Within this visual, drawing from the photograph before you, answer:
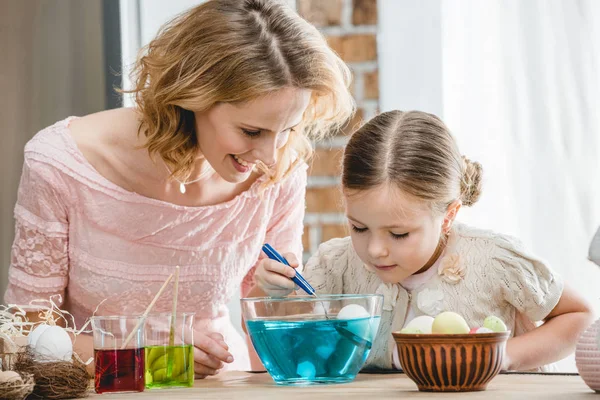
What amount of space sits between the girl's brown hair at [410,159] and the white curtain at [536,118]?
0.41 m

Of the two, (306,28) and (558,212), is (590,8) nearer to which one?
(558,212)

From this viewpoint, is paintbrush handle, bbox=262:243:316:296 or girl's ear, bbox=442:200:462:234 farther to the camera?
girl's ear, bbox=442:200:462:234

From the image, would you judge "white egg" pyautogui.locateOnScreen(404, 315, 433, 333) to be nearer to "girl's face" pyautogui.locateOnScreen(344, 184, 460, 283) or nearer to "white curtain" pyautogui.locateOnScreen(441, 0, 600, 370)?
"girl's face" pyautogui.locateOnScreen(344, 184, 460, 283)

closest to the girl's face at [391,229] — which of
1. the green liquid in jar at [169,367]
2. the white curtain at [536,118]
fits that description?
the green liquid in jar at [169,367]

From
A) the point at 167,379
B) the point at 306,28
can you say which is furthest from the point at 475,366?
the point at 306,28

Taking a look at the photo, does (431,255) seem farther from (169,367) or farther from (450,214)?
(169,367)

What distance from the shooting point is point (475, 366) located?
1.04 metres

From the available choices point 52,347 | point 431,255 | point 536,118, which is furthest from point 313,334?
point 536,118

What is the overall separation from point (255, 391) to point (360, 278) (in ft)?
2.22

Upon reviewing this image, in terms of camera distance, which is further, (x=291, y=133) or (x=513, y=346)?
(x=291, y=133)

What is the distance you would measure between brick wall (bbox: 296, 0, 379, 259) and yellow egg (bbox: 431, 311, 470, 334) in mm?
1167

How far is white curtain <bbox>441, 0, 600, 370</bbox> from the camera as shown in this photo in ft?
6.67

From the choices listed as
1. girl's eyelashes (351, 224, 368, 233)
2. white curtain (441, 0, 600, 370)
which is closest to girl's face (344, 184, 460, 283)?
Result: girl's eyelashes (351, 224, 368, 233)

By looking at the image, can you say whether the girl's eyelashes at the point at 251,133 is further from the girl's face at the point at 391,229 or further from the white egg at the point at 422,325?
the white egg at the point at 422,325
